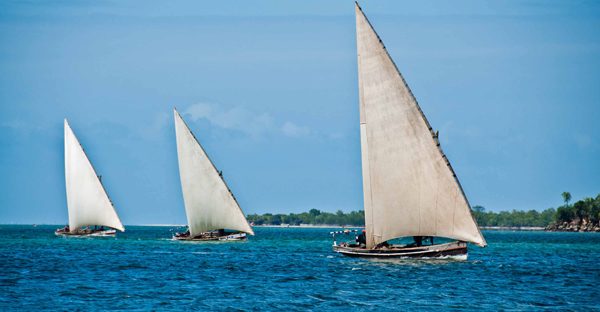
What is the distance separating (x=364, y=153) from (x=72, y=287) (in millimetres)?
19988

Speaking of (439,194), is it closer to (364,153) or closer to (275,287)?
(364,153)

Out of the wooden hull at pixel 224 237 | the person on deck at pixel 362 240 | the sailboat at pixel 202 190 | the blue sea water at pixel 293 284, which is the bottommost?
the blue sea water at pixel 293 284

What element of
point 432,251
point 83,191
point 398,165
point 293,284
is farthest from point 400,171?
point 83,191

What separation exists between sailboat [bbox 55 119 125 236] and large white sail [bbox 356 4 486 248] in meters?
49.4

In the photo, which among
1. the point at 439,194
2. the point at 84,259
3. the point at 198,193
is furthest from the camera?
the point at 198,193

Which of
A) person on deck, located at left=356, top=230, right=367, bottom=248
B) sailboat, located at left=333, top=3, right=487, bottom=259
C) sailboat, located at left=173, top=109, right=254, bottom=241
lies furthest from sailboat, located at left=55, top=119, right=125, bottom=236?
sailboat, located at left=333, top=3, right=487, bottom=259

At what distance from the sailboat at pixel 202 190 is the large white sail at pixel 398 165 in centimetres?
2894

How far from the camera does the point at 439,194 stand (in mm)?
41625

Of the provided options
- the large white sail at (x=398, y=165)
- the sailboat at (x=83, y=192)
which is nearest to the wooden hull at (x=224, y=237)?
the sailboat at (x=83, y=192)

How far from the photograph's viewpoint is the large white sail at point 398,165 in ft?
136

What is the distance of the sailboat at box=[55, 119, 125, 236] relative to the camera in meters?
83.9

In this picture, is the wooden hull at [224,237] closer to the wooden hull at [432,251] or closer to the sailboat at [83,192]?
the sailboat at [83,192]

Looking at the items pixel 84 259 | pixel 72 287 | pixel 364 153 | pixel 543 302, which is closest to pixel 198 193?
pixel 84 259

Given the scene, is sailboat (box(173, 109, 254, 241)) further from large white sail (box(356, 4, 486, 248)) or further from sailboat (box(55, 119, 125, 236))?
large white sail (box(356, 4, 486, 248))
